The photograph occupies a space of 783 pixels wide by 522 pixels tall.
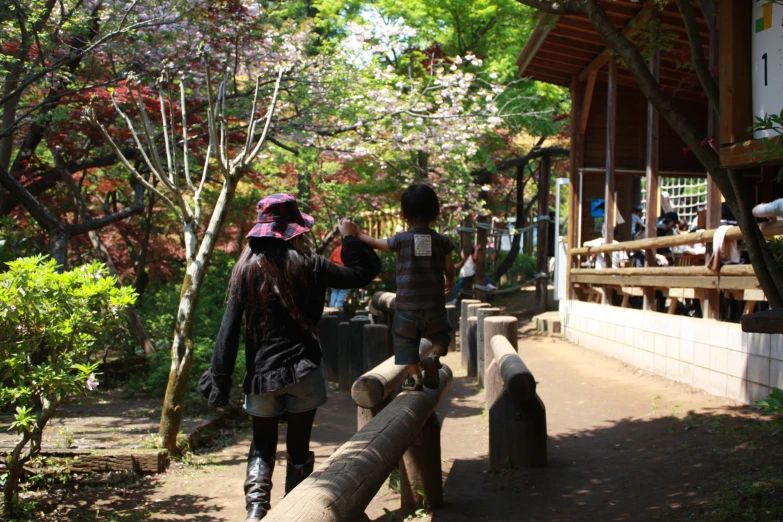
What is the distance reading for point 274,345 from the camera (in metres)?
3.99

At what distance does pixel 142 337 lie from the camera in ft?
35.5

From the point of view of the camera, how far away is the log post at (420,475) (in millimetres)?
5297

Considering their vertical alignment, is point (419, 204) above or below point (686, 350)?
above

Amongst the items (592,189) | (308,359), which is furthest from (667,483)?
(592,189)

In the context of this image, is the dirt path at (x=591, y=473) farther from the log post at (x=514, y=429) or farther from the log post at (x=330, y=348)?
the log post at (x=330, y=348)

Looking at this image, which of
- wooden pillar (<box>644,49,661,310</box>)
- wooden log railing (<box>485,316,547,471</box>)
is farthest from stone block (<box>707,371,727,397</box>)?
wooden pillar (<box>644,49,661,310</box>)

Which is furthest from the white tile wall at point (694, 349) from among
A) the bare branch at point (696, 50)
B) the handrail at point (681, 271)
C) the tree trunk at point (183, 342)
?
the tree trunk at point (183, 342)

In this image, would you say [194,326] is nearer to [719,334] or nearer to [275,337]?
[719,334]

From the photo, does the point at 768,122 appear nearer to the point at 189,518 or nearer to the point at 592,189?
the point at 189,518

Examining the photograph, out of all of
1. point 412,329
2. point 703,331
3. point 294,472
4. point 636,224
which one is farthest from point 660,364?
point 636,224

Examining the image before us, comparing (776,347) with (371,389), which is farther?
(776,347)

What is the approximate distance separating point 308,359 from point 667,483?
280 centimetres

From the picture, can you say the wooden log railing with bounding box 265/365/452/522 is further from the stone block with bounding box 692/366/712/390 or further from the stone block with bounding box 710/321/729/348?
the stone block with bounding box 692/366/712/390

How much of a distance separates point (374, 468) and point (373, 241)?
5.26ft
